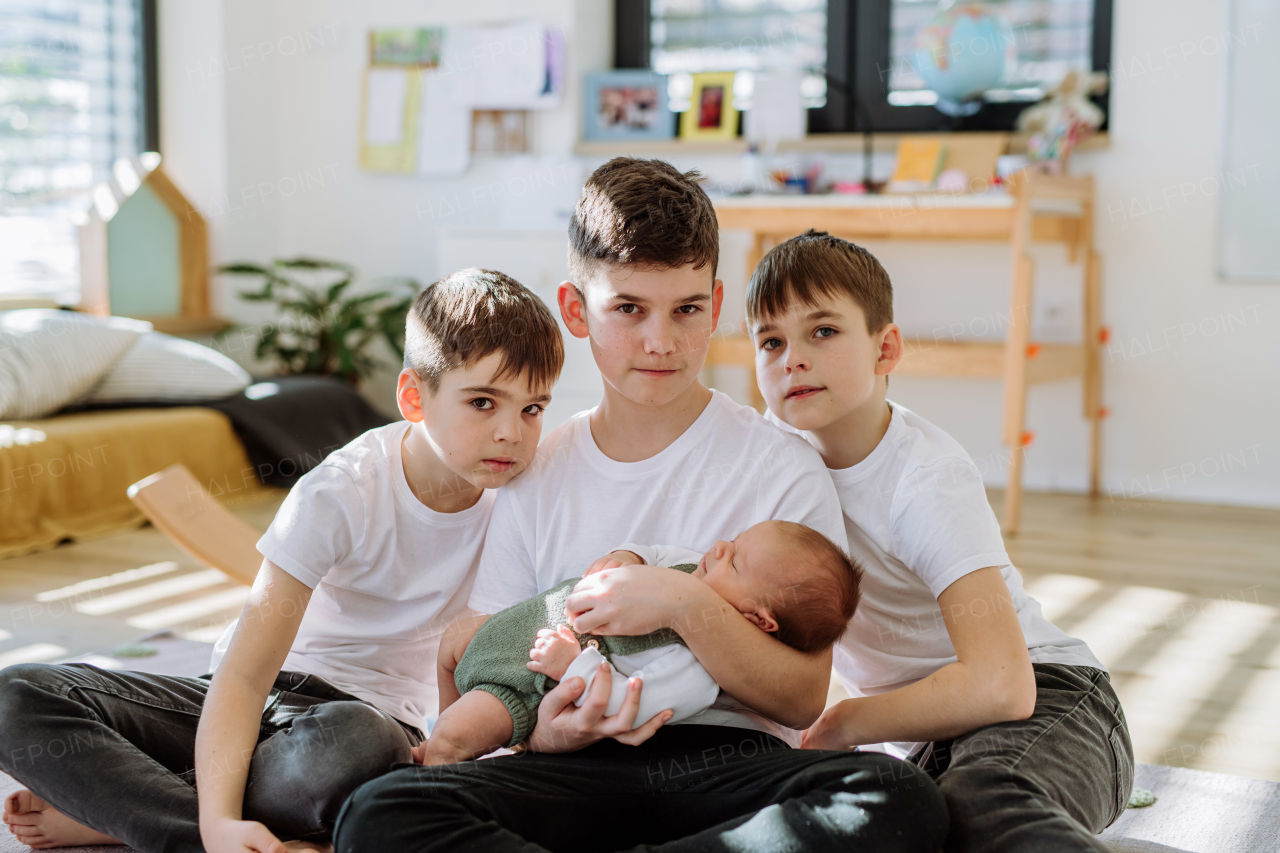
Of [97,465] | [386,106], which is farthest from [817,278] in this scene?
[386,106]

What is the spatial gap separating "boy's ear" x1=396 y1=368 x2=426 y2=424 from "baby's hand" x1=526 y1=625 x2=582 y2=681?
30 centimetres

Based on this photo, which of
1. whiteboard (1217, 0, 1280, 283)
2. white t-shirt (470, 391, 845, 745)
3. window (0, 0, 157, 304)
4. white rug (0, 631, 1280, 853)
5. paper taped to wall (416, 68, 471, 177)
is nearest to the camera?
white t-shirt (470, 391, 845, 745)

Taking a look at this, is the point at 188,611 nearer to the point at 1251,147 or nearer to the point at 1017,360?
the point at 1017,360

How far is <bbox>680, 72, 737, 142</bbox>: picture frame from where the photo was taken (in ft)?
11.5

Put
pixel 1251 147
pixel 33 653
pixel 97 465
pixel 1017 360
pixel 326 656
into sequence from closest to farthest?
1. pixel 326 656
2. pixel 33 653
3. pixel 1017 360
4. pixel 97 465
5. pixel 1251 147

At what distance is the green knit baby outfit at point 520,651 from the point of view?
98cm

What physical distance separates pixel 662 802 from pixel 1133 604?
4.76 feet

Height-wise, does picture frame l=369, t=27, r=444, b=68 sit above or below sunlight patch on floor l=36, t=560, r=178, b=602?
above

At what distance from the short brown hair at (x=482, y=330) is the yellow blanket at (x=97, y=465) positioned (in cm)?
173

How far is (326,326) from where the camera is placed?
3.61 metres

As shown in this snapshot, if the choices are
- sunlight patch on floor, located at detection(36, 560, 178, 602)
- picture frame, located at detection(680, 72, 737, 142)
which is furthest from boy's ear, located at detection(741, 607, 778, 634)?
picture frame, located at detection(680, 72, 737, 142)

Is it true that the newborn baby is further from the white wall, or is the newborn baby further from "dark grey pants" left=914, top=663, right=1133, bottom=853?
the white wall

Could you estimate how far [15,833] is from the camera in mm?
1154

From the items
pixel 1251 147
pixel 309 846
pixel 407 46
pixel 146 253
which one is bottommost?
pixel 309 846
